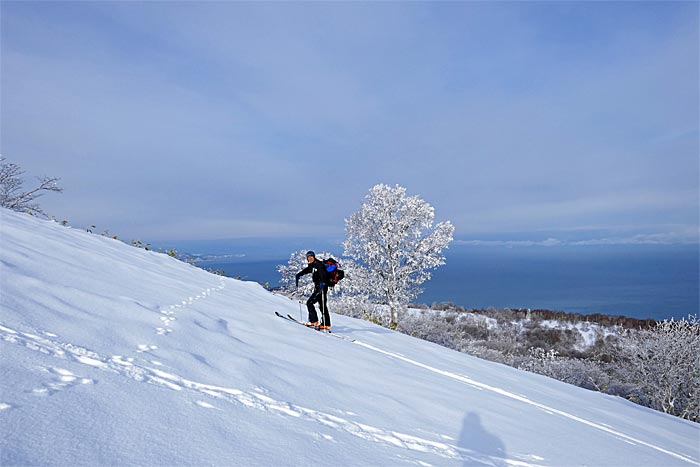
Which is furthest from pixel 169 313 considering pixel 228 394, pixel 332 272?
pixel 332 272

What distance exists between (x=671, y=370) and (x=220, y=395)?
22.4 meters

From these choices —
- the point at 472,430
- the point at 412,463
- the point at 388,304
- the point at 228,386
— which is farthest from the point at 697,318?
→ the point at 228,386

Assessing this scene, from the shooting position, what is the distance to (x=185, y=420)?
3236 millimetres

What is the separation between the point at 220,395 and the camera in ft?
13.0

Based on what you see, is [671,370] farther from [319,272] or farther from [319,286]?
→ [319,272]

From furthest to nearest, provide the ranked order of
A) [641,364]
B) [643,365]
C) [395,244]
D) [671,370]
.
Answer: [395,244]
[643,365]
[641,364]
[671,370]

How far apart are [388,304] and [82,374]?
23.3 m

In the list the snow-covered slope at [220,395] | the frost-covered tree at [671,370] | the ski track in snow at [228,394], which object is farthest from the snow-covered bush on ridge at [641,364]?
the ski track in snow at [228,394]

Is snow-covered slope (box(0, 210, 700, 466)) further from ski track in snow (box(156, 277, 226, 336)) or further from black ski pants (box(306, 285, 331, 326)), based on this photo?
black ski pants (box(306, 285, 331, 326))

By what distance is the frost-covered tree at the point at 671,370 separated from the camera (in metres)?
17.5

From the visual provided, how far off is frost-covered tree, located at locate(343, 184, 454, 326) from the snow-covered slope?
16.1 metres

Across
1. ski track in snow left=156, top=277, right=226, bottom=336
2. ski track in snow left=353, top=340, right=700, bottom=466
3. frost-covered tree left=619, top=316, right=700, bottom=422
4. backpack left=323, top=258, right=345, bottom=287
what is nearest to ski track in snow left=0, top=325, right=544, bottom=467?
ski track in snow left=156, top=277, right=226, bottom=336

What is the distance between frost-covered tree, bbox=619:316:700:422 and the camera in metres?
17.5

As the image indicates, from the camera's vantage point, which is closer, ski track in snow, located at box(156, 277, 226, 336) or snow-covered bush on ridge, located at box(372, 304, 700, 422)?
ski track in snow, located at box(156, 277, 226, 336)
